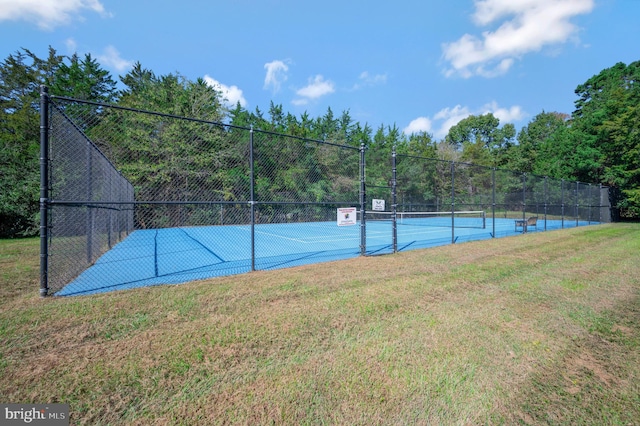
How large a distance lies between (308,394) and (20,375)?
2.01m

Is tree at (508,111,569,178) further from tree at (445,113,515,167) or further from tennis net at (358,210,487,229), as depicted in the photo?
tennis net at (358,210,487,229)

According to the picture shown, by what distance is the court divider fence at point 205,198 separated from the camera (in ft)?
15.7

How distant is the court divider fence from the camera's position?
479 centimetres

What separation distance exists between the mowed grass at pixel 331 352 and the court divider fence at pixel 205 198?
48.7 inches

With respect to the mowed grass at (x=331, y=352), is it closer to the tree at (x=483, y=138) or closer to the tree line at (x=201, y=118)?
the tree line at (x=201, y=118)

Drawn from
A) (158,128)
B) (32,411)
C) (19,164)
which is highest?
(158,128)

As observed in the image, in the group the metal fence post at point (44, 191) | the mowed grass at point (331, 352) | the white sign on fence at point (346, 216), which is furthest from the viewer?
the white sign on fence at point (346, 216)

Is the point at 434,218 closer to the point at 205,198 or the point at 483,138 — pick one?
the point at 205,198

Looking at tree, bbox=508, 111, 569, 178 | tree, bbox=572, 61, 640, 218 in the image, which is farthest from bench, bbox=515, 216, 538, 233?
tree, bbox=508, 111, 569, 178

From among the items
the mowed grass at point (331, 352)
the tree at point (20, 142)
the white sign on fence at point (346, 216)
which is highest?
the tree at point (20, 142)

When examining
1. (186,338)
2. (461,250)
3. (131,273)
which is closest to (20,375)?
(186,338)

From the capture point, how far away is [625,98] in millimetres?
22344

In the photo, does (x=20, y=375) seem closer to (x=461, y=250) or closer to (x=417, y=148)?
(x=461, y=250)

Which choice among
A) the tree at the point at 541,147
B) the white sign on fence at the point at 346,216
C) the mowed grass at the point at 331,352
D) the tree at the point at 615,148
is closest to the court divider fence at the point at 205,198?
the white sign on fence at the point at 346,216
